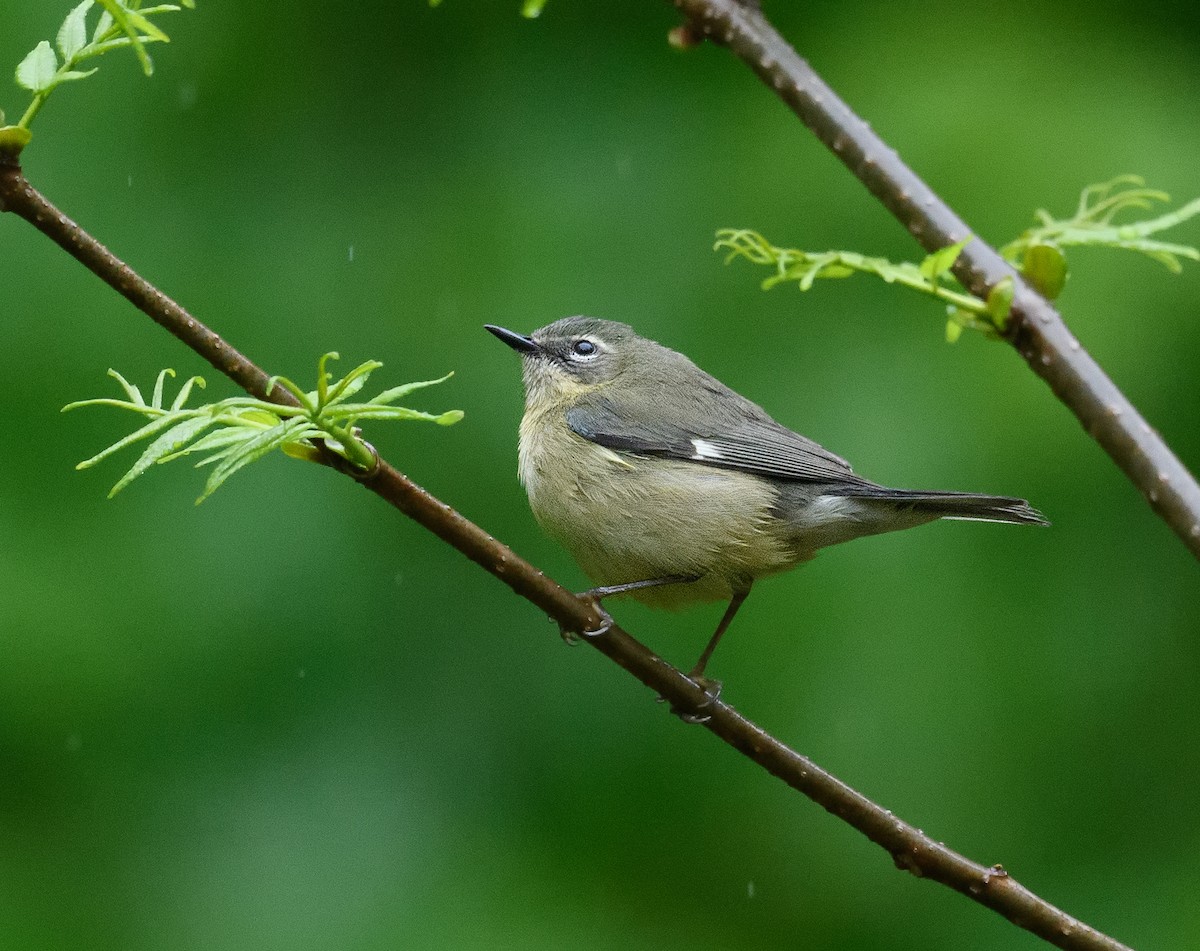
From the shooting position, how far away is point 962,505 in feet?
9.49

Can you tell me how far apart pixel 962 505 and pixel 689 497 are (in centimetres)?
63

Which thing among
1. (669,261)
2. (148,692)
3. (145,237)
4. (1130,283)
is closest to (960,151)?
(1130,283)

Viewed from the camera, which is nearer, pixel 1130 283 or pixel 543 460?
pixel 543 460

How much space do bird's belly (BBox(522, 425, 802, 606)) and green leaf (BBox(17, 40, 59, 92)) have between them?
5.79 feet

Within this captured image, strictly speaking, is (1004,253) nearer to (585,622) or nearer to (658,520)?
(585,622)

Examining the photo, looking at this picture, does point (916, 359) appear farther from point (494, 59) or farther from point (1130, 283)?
point (494, 59)

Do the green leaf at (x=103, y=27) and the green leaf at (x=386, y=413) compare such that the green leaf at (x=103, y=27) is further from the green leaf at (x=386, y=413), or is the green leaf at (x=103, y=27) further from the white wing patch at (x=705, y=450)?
the white wing patch at (x=705, y=450)

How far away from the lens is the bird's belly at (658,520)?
3.12 metres

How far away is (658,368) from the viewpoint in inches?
149

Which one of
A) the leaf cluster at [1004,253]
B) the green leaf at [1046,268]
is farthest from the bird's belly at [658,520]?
the green leaf at [1046,268]

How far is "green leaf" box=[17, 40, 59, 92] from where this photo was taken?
1524 mm

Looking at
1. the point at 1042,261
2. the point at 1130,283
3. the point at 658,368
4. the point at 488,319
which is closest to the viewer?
the point at 1042,261

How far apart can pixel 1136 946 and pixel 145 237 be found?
355cm

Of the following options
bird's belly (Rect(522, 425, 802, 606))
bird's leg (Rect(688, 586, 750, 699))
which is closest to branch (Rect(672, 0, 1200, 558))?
bird's belly (Rect(522, 425, 802, 606))
